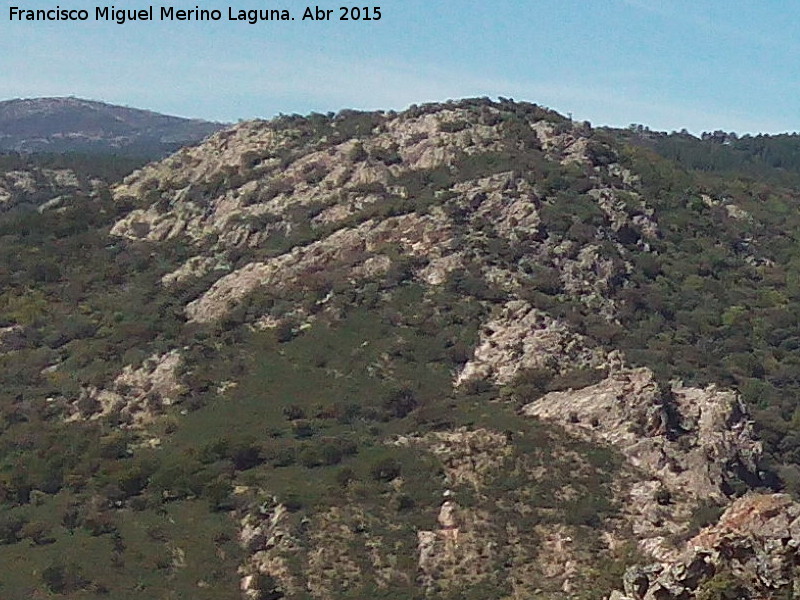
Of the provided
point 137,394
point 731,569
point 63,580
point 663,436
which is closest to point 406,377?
point 137,394

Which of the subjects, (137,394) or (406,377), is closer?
(406,377)

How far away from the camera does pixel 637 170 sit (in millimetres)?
106500

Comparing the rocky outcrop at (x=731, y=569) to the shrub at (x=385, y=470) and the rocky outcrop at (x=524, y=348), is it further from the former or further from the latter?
the rocky outcrop at (x=524, y=348)

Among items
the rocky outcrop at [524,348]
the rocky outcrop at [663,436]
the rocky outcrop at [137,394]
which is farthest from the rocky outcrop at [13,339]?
the rocky outcrop at [663,436]

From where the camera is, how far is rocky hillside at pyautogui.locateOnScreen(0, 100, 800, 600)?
4494 cm

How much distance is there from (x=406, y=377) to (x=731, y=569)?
4335cm

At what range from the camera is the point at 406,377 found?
65062mm

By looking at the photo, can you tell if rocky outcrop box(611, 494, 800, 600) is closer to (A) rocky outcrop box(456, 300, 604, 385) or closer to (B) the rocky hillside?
(B) the rocky hillside

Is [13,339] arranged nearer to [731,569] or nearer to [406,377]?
[406,377]

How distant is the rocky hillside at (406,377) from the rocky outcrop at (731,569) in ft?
0.25

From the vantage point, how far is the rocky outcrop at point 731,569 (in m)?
21.5

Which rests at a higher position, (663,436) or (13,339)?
(663,436)

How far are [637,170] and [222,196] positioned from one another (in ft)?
130

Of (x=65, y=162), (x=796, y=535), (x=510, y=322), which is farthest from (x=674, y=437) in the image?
(x=65, y=162)
